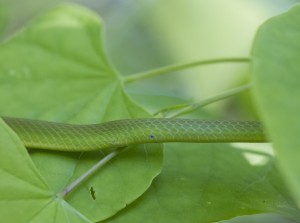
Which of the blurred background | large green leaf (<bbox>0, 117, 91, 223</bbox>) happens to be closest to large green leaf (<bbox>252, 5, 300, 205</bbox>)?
large green leaf (<bbox>0, 117, 91, 223</bbox>)

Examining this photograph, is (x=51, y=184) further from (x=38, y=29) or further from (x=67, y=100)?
(x=38, y=29)

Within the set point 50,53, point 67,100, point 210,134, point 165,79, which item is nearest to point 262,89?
point 210,134

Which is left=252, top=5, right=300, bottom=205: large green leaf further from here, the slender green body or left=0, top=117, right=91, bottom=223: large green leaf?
left=0, top=117, right=91, bottom=223: large green leaf

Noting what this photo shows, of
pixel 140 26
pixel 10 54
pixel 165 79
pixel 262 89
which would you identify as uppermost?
pixel 262 89

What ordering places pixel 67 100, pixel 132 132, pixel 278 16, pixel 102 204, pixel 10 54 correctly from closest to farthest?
pixel 278 16, pixel 102 204, pixel 132 132, pixel 67 100, pixel 10 54

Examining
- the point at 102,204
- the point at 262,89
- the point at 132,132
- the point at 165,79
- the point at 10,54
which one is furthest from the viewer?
the point at 165,79

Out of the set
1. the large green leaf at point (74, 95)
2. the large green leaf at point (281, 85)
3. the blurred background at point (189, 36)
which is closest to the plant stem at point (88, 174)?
the large green leaf at point (74, 95)

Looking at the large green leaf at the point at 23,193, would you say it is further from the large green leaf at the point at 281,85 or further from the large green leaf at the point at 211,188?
the large green leaf at the point at 281,85
